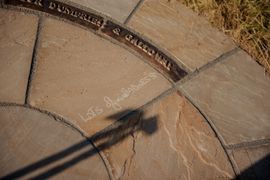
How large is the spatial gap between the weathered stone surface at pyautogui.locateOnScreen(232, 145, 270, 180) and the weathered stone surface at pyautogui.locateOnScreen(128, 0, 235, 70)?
0.91 meters

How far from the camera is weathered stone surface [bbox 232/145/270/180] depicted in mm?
3012

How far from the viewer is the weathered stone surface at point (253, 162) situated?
301 cm

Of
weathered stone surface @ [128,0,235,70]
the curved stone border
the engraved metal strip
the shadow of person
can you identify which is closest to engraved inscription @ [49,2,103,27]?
the curved stone border

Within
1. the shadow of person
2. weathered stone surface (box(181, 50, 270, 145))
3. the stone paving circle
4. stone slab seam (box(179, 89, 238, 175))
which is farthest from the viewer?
weathered stone surface (box(181, 50, 270, 145))

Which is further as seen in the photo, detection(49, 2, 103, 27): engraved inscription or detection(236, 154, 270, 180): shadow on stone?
detection(49, 2, 103, 27): engraved inscription

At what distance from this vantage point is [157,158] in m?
2.98

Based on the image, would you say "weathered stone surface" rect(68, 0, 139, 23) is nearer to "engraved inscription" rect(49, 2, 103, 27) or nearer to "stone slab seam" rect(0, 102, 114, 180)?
"engraved inscription" rect(49, 2, 103, 27)

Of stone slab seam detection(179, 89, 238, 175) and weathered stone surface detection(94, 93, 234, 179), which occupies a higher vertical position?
stone slab seam detection(179, 89, 238, 175)

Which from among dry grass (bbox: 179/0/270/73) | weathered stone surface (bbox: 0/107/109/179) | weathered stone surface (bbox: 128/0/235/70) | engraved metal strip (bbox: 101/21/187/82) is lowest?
weathered stone surface (bbox: 0/107/109/179)

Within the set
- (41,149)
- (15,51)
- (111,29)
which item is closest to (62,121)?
(41,149)

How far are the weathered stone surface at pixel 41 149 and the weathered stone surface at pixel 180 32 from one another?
1.25 m

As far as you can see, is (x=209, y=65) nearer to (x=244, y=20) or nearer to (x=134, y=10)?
(x=244, y=20)

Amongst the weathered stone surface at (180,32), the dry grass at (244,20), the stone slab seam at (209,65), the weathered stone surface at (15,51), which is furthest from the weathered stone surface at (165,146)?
the dry grass at (244,20)

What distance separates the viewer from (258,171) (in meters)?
3.03
